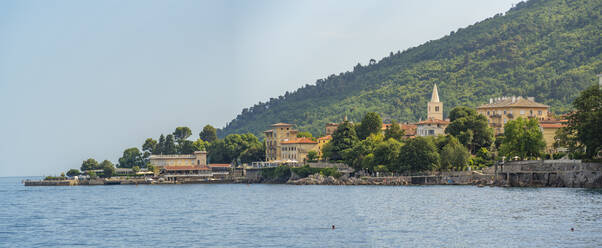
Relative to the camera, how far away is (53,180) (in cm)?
16200

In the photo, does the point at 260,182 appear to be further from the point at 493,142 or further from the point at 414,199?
Result: the point at 414,199

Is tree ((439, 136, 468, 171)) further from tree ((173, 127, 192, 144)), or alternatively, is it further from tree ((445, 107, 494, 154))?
tree ((173, 127, 192, 144))

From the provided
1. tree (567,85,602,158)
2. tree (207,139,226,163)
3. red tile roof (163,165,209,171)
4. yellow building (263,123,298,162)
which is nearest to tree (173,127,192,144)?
tree (207,139,226,163)

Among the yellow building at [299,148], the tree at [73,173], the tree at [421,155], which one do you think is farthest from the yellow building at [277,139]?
the tree at [421,155]

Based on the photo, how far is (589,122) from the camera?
244 feet

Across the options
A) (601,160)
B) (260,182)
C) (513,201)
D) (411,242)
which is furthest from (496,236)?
(260,182)

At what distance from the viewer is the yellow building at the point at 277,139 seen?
515 feet

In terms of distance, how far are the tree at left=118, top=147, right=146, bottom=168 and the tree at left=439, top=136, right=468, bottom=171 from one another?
283ft

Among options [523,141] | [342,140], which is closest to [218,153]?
[342,140]

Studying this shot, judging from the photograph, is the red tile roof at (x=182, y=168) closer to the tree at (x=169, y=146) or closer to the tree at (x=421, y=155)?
the tree at (x=169, y=146)

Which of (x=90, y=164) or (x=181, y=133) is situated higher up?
(x=181, y=133)

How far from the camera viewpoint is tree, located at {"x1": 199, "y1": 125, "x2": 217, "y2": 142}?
189m

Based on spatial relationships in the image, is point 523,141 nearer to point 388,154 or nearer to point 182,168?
point 388,154

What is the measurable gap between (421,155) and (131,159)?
85670mm
